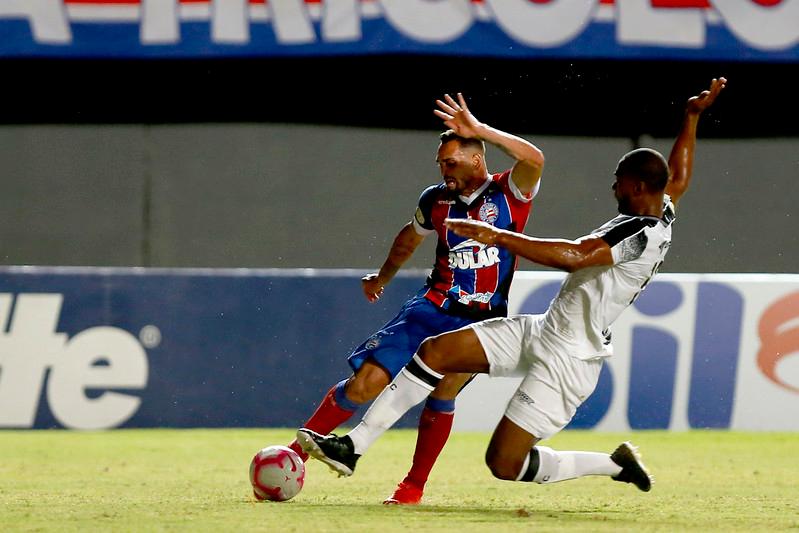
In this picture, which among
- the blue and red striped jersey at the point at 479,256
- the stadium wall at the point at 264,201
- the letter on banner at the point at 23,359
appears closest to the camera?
the blue and red striped jersey at the point at 479,256

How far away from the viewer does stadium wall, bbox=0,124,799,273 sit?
1134 centimetres

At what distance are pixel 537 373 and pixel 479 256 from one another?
0.70 m

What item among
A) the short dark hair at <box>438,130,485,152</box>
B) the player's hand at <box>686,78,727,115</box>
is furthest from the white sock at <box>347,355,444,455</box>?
the player's hand at <box>686,78,727,115</box>

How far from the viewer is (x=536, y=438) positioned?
5504 millimetres

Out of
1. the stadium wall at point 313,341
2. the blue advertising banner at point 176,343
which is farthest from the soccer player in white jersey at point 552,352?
the blue advertising banner at point 176,343

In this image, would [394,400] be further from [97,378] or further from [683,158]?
[97,378]

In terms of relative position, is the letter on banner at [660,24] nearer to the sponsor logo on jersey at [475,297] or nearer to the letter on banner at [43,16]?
the letter on banner at [43,16]

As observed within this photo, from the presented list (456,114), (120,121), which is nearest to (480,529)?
(456,114)

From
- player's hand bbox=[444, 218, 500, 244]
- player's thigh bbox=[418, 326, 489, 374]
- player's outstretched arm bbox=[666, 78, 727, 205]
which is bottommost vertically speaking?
player's thigh bbox=[418, 326, 489, 374]

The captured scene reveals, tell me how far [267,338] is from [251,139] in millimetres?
2441

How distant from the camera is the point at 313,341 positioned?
9.67 meters

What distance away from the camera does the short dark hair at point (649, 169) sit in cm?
534

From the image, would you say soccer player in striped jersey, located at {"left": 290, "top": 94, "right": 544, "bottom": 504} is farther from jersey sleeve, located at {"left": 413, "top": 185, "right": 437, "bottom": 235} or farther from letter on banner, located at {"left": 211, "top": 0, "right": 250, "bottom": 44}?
letter on banner, located at {"left": 211, "top": 0, "right": 250, "bottom": 44}

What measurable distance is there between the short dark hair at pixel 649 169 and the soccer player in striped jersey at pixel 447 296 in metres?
0.51
